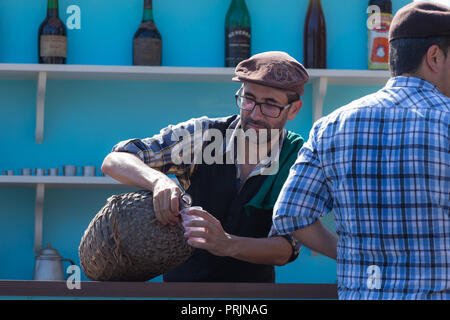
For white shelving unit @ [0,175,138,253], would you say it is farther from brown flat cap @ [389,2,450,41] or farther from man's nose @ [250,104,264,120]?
brown flat cap @ [389,2,450,41]

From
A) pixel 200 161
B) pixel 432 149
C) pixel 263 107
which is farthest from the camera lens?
pixel 200 161

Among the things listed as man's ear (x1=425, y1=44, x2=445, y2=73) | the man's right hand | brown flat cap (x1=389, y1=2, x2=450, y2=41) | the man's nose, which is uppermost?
brown flat cap (x1=389, y1=2, x2=450, y2=41)

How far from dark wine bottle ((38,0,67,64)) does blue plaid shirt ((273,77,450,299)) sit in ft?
4.38

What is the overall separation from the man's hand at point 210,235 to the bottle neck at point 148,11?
1223mm

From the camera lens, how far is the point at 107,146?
215cm

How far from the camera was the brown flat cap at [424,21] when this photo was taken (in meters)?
0.87

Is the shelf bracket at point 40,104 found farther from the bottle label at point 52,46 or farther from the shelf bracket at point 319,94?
the shelf bracket at point 319,94

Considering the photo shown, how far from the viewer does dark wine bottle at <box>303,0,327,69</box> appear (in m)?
2.11

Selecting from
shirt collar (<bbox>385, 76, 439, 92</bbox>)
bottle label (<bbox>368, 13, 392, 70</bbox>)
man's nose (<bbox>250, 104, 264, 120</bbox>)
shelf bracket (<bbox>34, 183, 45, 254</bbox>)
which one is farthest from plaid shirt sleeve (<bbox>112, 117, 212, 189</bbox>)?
bottle label (<bbox>368, 13, 392, 70</bbox>)

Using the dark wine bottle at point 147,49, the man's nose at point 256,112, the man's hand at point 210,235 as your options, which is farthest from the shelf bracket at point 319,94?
the man's hand at point 210,235

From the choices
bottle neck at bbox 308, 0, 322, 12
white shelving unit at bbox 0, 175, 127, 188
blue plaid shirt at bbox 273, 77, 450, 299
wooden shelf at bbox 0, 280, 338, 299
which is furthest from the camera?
bottle neck at bbox 308, 0, 322, 12
